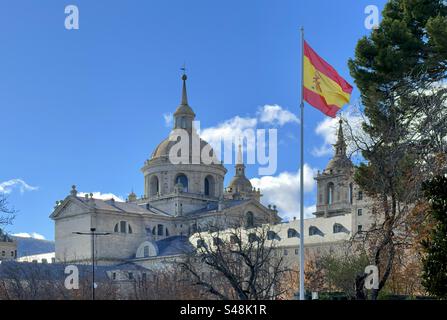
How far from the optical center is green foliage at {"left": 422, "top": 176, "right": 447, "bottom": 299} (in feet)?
66.5

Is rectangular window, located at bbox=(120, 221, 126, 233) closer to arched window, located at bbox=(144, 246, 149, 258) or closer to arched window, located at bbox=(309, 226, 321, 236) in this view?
arched window, located at bbox=(144, 246, 149, 258)

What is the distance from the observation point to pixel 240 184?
13938cm

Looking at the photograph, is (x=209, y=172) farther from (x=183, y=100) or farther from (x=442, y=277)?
(x=442, y=277)

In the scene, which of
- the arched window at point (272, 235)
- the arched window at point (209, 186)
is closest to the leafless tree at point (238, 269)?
the arched window at point (272, 235)

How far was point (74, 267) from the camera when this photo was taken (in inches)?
3310

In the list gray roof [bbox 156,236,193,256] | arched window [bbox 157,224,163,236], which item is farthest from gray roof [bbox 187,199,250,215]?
gray roof [bbox 156,236,193,256]

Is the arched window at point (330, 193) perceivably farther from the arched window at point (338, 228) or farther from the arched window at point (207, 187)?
the arched window at point (338, 228)

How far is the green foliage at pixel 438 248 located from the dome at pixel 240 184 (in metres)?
117

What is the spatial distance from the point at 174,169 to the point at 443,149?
94138mm

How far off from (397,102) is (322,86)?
8.21 meters

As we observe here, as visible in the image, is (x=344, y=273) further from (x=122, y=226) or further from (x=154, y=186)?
(x=154, y=186)

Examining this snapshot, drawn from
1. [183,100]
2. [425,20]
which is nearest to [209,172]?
[183,100]

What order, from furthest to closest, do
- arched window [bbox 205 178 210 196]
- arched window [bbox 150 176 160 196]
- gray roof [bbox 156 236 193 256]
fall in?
1. arched window [bbox 150 176 160 196]
2. arched window [bbox 205 178 210 196]
3. gray roof [bbox 156 236 193 256]

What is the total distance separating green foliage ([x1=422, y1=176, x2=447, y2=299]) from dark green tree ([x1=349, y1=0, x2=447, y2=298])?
602 centimetres
